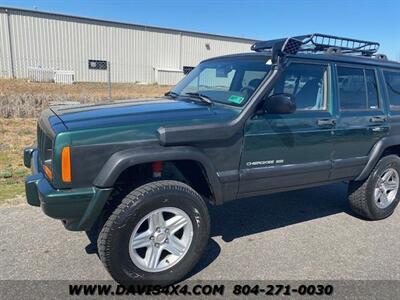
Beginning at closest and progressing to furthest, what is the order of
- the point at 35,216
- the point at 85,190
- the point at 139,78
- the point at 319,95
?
the point at 85,190 → the point at 319,95 → the point at 35,216 → the point at 139,78

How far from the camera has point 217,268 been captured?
339cm

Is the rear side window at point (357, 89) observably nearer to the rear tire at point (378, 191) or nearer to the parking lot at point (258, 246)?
the rear tire at point (378, 191)

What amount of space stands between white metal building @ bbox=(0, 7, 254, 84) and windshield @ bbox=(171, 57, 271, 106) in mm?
26840

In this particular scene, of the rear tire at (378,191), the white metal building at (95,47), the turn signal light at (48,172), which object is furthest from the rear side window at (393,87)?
the white metal building at (95,47)

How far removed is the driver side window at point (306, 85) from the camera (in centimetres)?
371

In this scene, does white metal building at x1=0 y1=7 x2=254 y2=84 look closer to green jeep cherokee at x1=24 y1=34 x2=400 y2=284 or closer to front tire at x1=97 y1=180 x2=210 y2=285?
green jeep cherokee at x1=24 y1=34 x2=400 y2=284

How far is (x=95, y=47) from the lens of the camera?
3170 centimetres

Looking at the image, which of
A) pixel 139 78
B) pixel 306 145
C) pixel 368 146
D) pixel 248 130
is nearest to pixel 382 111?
pixel 368 146

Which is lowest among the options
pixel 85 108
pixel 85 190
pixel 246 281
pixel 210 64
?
pixel 246 281

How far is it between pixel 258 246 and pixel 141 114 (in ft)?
6.00

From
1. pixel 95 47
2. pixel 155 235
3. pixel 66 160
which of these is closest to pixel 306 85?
pixel 155 235

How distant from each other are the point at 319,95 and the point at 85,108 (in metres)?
2.44

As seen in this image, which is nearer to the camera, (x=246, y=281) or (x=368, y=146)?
(x=246, y=281)

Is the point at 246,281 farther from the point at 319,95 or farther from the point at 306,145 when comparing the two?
the point at 319,95
